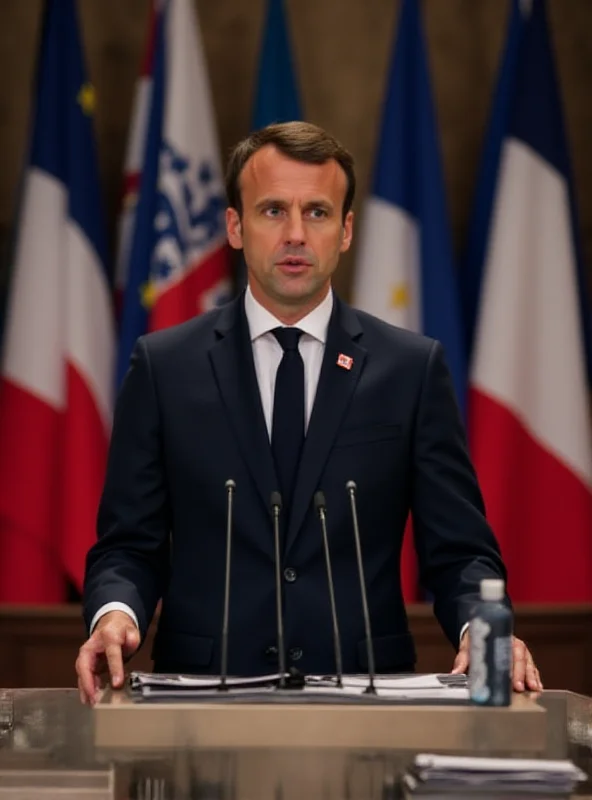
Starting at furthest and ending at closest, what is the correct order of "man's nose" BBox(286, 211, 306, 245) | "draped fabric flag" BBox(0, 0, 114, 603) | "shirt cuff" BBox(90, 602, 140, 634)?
1. "draped fabric flag" BBox(0, 0, 114, 603)
2. "man's nose" BBox(286, 211, 306, 245)
3. "shirt cuff" BBox(90, 602, 140, 634)

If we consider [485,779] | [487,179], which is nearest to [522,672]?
[485,779]

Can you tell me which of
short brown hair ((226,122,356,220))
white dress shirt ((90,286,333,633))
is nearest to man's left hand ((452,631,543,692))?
white dress shirt ((90,286,333,633))

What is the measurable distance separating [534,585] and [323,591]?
2514 mm

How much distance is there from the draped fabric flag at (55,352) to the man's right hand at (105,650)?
250 cm

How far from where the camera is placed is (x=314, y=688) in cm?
215

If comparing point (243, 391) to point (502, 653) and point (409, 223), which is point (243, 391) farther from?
point (409, 223)

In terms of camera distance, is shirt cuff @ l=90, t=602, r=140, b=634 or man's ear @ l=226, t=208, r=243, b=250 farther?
man's ear @ l=226, t=208, r=243, b=250

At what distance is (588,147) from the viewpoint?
5480 millimetres

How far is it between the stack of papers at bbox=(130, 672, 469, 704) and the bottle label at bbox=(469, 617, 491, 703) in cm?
3

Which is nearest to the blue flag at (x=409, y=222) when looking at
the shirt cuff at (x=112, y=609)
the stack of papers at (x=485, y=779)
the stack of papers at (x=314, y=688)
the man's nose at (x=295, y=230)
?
the man's nose at (x=295, y=230)

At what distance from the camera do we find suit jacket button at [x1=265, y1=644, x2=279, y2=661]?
2736 millimetres

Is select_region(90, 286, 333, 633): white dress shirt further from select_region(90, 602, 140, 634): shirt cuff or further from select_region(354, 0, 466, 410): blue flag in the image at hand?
select_region(354, 0, 466, 410): blue flag

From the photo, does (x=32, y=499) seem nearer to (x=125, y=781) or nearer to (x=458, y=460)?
(x=458, y=460)

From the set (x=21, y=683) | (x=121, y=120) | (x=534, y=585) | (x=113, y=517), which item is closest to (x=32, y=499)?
(x=21, y=683)
